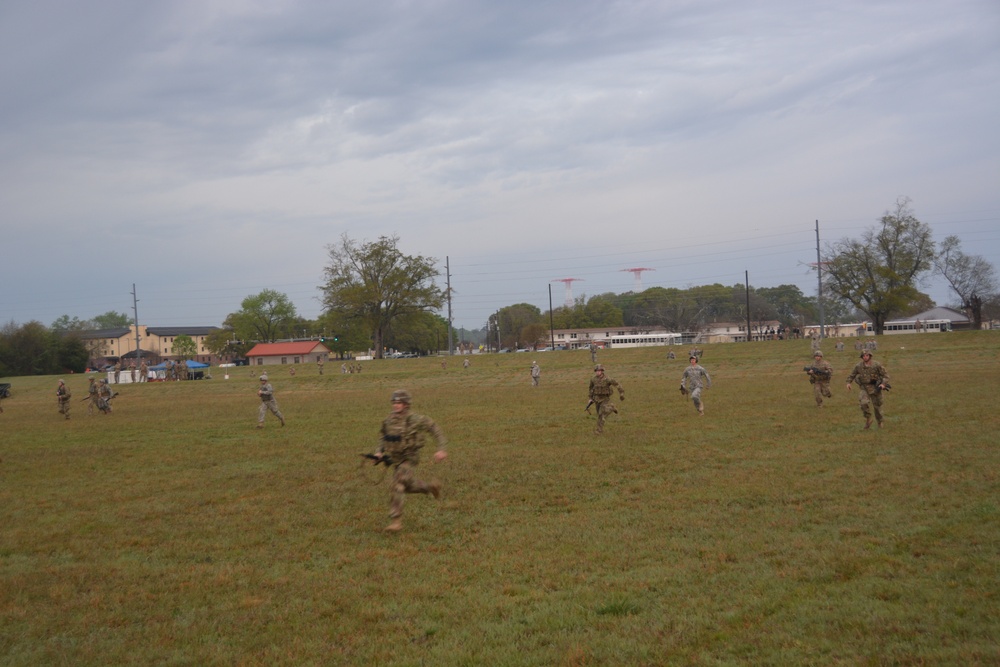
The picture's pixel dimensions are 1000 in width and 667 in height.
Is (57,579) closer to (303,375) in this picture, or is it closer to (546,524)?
(546,524)

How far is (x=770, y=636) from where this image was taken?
6562 millimetres

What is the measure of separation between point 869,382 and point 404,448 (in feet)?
42.0

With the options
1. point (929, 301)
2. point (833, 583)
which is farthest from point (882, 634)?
point (929, 301)

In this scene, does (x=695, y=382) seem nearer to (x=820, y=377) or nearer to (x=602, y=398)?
(x=820, y=377)

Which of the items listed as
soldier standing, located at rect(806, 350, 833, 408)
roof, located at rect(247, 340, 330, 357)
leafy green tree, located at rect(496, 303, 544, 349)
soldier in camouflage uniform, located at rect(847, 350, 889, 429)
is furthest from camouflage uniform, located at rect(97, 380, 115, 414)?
leafy green tree, located at rect(496, 303, 544, 349)

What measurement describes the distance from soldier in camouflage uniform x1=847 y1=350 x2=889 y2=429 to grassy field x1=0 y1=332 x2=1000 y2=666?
0.54 meters

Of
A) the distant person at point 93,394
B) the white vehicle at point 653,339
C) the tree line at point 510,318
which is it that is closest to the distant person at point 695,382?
the distant person at point 93,394

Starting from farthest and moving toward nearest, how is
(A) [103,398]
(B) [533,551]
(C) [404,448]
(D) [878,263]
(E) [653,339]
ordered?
(E) [653,339], (D) [878,263], (A) [103,398], (C) [404,448], (B) [533,551]

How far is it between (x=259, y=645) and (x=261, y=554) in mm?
3270

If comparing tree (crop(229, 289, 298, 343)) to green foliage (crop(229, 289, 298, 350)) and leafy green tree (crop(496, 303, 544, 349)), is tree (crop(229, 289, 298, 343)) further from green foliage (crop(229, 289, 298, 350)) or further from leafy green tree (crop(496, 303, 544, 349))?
leafy green tree (crop(496, 303, 544, 349))

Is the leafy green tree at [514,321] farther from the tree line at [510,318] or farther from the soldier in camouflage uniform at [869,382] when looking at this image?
the soldier in camouflage uniform at [869,382]

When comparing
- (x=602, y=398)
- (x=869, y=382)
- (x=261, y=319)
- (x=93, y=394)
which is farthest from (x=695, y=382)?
(x=261, y=319)

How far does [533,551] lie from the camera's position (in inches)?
382

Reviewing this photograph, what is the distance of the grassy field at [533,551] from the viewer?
6.73m
